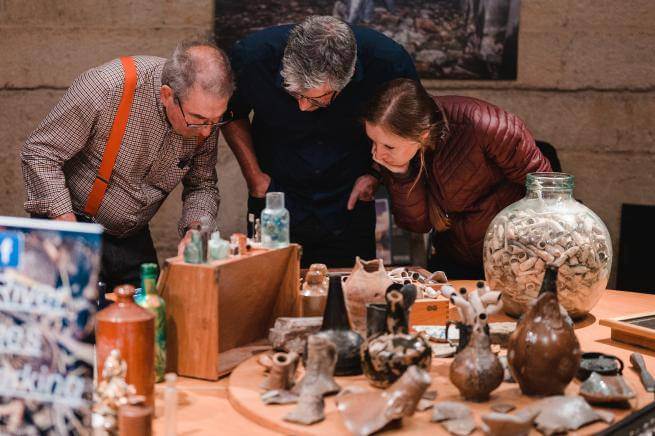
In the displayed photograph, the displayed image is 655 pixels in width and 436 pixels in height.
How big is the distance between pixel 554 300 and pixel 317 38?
1.35 meters

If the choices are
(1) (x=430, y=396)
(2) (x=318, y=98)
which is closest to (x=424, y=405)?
(1) (x=430, y=396)

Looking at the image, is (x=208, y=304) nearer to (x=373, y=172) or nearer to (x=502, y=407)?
(x=502, y=407)

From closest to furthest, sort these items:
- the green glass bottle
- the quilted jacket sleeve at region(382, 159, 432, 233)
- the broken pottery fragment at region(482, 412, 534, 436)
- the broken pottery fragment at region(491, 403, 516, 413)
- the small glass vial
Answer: the broken pottery fragment at region(482, 412, 534, 436), the broken pottery fragment at region(491, 403, 516, 413), the green glass bottle, the small glass vial, the quilted jacket sleeve at region(382, 159, 432, 233)

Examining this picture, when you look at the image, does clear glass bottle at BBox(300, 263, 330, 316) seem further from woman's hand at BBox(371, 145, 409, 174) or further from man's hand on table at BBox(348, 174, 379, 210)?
man's hand on table at BBox(348, 174, 379, 210)

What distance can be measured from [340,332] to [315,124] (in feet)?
4.61

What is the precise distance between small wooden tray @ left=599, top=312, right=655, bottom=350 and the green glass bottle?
117 centimetres

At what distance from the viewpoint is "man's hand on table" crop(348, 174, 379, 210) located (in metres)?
3.36

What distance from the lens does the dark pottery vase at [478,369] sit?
180cm

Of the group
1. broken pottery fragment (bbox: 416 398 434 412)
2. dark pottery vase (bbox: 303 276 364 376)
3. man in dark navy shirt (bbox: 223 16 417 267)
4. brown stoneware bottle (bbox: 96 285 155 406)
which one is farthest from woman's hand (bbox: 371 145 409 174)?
brown stoneware bottle (bbox: 96 285 155 406)

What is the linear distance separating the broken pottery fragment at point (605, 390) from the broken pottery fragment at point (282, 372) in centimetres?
61

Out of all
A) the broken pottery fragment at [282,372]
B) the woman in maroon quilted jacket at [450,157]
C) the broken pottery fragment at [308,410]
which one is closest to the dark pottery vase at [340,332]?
the broken pottery fragment at [282,372]

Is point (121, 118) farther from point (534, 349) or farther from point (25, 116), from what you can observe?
point (25, 116)

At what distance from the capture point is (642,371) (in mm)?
2012

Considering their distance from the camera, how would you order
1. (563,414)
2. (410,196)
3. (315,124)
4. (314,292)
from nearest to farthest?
(563,414) < (314,292) < (410,196) < (315,124)
